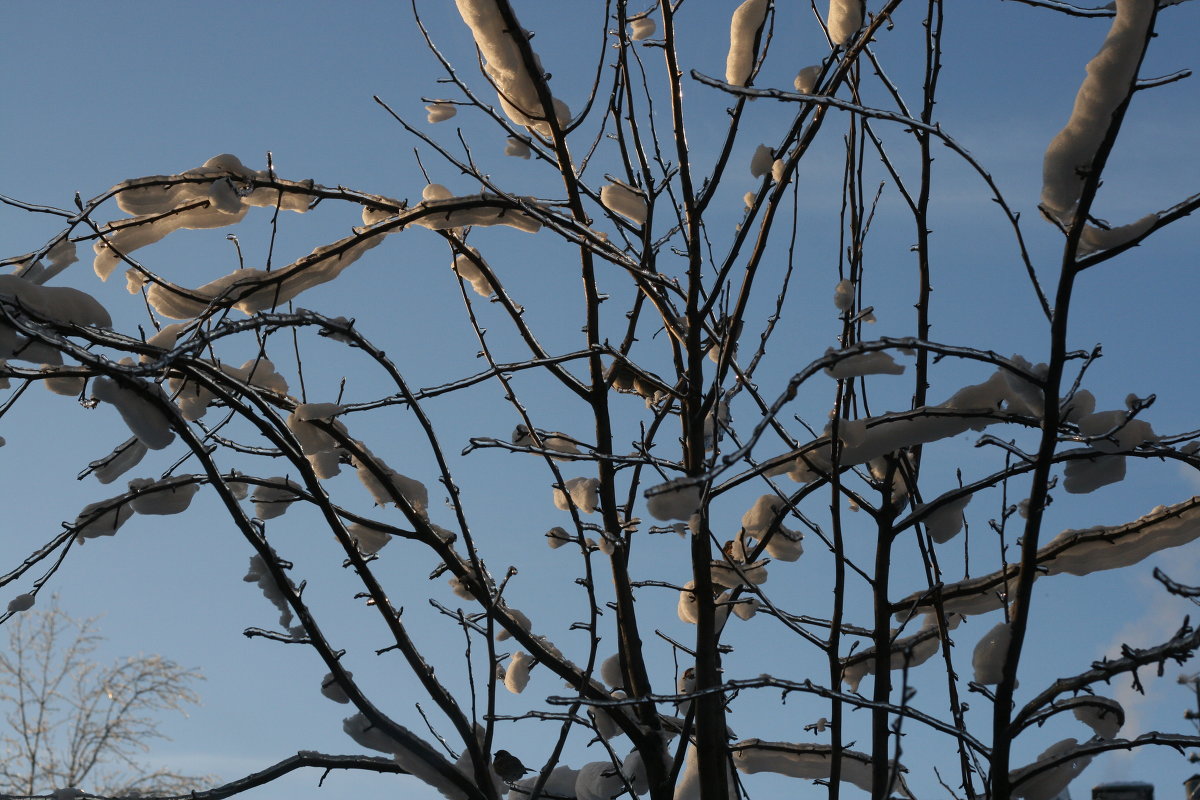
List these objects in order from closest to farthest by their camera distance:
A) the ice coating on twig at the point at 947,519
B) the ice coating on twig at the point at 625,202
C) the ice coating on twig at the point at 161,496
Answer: the ice coating on twig at the point at 947,519, the ice coating on twig at the point at 161,496, the ice coating on twig at the point at 625,202

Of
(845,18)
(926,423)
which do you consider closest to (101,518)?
(926,423)

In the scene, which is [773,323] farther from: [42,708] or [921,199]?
[42,708]

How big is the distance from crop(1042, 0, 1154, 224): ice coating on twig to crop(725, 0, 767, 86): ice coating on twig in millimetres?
793

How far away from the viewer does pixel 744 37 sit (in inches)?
82.4

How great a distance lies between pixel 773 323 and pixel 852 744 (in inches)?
34.7

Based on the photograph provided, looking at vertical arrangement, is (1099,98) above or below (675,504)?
above

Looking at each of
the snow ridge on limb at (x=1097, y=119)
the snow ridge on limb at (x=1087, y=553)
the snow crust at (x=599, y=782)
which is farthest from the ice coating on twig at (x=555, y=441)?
the snow ridge on limb at (x=1097, y=119)

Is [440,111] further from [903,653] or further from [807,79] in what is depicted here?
[903,653]

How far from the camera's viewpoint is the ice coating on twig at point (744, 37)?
209 cm

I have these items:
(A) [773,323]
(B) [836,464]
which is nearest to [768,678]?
(B) [836,464]

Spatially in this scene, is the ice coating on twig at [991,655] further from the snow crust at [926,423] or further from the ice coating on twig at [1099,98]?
the ice coating on twig at [1099,98]

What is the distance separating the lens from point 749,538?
86.6 inches

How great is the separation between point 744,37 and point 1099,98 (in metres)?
0.86

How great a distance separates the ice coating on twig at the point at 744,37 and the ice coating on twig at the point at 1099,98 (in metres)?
0.79
